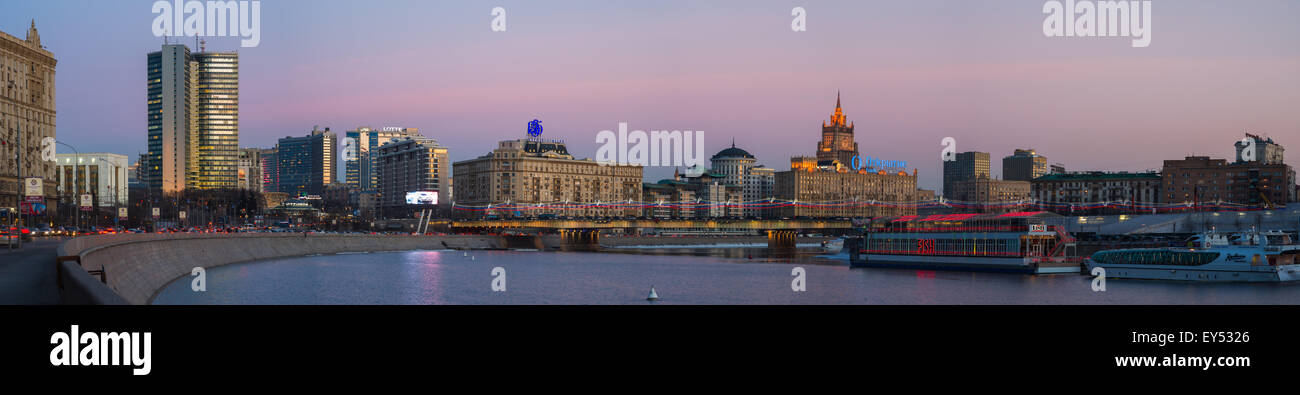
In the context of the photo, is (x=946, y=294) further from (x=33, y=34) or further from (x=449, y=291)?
(x=33, y=34)

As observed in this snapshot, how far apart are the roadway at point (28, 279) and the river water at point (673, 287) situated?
32.5 feet

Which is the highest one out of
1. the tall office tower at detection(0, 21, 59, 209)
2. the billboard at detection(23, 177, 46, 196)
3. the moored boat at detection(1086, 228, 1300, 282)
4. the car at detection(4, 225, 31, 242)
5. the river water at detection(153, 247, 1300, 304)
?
the tall office tower at detection(0, 21, 59, 209)

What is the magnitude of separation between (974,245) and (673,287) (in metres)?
32.5

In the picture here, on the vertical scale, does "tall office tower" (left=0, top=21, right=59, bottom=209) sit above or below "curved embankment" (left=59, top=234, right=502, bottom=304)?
above

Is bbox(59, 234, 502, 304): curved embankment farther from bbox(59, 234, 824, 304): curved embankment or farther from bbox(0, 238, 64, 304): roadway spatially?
bbox(0, 238, 64, 304): roadway

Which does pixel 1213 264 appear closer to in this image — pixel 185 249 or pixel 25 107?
pixel 185 249

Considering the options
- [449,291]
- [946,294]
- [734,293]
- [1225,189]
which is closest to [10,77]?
[449,291]

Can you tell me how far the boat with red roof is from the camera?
83.1 m

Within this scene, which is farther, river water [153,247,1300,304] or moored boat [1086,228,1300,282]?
moored boat [1086,228,1300,282]

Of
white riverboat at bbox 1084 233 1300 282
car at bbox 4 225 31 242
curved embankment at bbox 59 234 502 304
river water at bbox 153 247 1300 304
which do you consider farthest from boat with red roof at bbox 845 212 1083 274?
car at bbox 4 225 31 242

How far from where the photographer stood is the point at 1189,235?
112625 millimetres

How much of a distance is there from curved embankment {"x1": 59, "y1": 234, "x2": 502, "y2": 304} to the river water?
1863 millimetres
